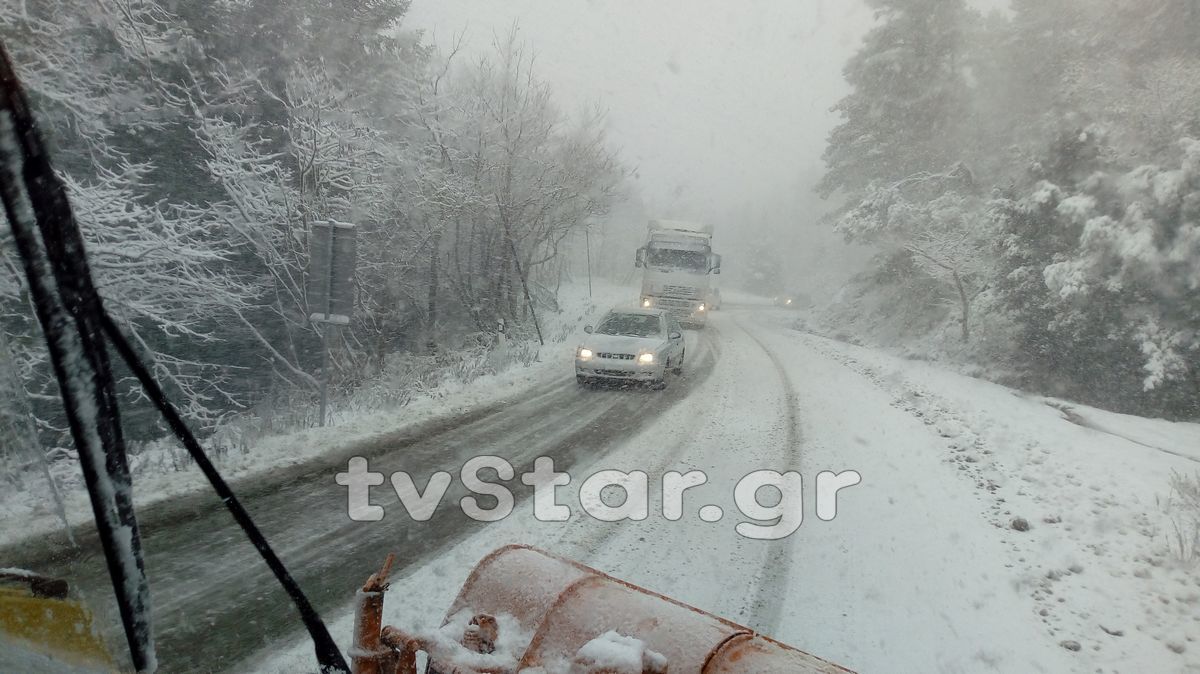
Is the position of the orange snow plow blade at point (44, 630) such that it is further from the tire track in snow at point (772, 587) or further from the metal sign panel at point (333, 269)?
the metal sign panel at point (333, 269)

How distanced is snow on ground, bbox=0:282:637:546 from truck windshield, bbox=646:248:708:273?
1186cm

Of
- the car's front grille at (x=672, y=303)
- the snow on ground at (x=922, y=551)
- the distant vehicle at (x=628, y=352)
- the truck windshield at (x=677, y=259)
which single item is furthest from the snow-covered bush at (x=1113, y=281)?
the car's front grille at (x=672, y=303)

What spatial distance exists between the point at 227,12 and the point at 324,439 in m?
10.5

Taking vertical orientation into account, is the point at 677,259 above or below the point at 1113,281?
below

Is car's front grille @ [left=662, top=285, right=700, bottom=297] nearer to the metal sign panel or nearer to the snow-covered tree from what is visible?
the snow-covered tree

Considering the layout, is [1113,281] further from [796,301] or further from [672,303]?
[796,301]

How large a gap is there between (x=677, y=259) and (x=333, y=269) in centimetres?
1773

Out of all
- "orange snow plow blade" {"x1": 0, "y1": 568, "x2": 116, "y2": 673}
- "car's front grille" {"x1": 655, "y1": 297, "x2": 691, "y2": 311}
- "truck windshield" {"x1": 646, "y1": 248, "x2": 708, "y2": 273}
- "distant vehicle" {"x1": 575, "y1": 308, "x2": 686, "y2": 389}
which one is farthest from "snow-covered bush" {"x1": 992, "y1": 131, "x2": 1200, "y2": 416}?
"orange snow plow blade" {"x1": 0, "y1": 568, "x2": 116, "y2": 673}

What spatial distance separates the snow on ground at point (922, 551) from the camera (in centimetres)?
421

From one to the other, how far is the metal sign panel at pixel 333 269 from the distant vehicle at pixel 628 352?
531cm

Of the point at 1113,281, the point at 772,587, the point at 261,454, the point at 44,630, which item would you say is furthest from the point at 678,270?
the point at 44,630

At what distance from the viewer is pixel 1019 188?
17188mm

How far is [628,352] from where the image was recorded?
40.1 ft

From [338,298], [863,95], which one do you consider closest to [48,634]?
[338,298]
